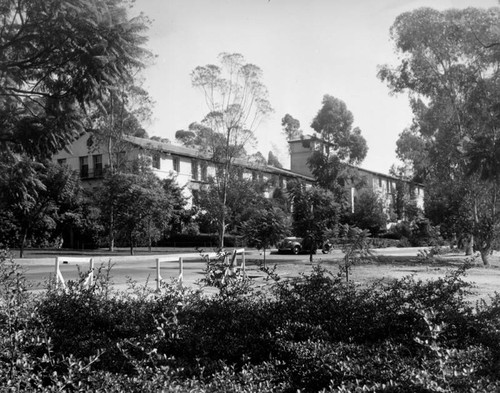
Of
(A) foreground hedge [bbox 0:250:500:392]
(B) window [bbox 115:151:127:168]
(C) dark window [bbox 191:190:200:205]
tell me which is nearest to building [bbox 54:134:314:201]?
(C) dark window [bbox 191:190:200:205]

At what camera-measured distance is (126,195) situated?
3109 cm

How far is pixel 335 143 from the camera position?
172 feet

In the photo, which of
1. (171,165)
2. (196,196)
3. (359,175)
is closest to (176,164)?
(171,165)

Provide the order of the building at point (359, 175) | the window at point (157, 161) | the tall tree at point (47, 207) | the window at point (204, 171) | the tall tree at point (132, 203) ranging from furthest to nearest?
the building at point (359, 175), the window at point (204, 171), the window at point (157, 161), the tall tree at point (47, 207), the tall tree at point (132, 203)

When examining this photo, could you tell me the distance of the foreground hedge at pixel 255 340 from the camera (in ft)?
10.8

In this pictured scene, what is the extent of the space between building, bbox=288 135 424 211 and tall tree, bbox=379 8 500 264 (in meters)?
23.2

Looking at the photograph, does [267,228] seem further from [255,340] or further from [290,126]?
[290,126]

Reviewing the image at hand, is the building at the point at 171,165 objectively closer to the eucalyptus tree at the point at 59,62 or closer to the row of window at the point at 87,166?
the row of window at the point at 87,166

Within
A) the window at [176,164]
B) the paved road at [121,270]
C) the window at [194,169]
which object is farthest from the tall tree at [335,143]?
the paved road at [121,270]

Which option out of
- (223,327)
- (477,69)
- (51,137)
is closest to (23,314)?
(223,327)

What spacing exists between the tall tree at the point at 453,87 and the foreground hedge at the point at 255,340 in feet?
66.7

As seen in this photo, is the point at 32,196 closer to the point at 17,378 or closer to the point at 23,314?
the point at 23,314

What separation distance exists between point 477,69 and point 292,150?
140 feet

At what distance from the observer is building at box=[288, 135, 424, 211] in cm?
5625
